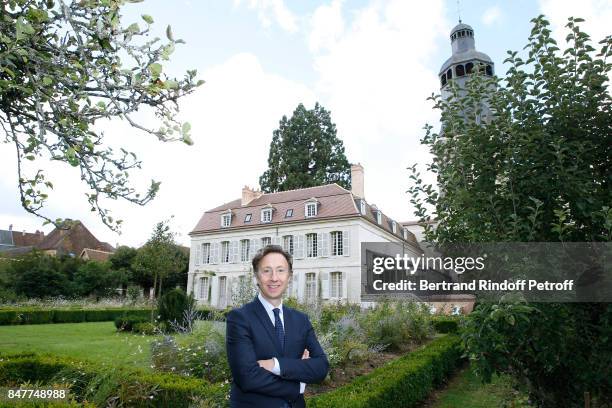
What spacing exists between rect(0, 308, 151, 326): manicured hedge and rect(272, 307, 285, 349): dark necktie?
17.3m

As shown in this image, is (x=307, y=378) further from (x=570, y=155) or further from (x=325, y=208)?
(x=325, y=208)

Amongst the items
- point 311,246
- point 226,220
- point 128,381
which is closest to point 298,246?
point 311,246

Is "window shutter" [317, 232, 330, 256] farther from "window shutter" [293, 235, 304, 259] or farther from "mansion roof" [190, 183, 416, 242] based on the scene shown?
"window shutter" [293, 235, 304, 259]

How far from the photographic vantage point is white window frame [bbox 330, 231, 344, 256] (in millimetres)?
25109

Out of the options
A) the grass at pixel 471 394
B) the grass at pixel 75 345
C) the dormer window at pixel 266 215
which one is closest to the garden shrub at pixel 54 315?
the grass at pixel 75 345

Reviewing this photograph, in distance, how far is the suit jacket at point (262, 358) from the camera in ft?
6.73

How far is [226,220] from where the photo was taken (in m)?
30.2

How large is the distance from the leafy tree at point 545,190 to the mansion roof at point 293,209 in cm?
2107

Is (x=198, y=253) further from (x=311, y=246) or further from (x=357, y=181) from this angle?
(x=357, y=181)

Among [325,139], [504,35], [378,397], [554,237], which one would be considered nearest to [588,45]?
[504,35]

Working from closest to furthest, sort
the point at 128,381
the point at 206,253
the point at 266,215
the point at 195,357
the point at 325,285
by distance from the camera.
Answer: the point at 128,381 < the point at 195,357 < the point at 325,285 < the point at 266,215 < the point at 206,253

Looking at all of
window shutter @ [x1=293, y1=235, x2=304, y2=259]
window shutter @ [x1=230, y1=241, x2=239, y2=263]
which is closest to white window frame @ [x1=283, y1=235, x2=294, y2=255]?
window shutter @ [x1=293, y1=235, x2=304, y2=259]

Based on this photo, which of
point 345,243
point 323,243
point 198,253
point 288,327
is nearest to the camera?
point 288,327

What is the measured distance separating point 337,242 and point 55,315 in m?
16.0
